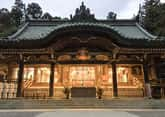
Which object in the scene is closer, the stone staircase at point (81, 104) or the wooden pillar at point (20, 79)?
the stone staircase at point (81, 104)

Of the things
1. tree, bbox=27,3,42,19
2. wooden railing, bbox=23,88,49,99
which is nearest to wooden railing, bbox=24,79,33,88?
wooden railing, bbox=23,88,49,99

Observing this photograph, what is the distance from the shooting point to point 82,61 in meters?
14.7

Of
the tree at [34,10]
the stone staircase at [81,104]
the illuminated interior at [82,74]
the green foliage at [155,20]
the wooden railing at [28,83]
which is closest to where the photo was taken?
the stone staircase at [81,104]

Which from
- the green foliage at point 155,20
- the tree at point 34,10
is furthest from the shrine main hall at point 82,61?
the tree at point 34,10

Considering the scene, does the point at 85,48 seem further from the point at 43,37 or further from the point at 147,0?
the point at 147,0

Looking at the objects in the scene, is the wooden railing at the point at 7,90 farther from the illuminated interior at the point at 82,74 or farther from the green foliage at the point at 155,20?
the green foliage at the point at 155,20

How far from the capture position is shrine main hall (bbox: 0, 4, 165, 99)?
12.9 meters

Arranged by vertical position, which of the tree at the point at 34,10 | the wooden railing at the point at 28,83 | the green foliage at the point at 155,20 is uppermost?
the tree at the point at 34,10

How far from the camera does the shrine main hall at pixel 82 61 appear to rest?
1294 centimetres

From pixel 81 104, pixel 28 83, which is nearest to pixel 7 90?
pixel 28 83

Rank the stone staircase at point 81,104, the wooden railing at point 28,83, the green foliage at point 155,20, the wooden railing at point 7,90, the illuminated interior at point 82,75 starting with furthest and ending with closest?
the green foliage at point 155,20, the illuminated interior at point 82,75, the wooden railing at point 28,83, the wooden railing at point 7,90, the stone staircase at point 81,104

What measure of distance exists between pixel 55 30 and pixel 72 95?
441 cm

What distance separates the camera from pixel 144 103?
34.9 ft

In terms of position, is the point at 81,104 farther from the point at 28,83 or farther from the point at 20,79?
the point at 28,83
